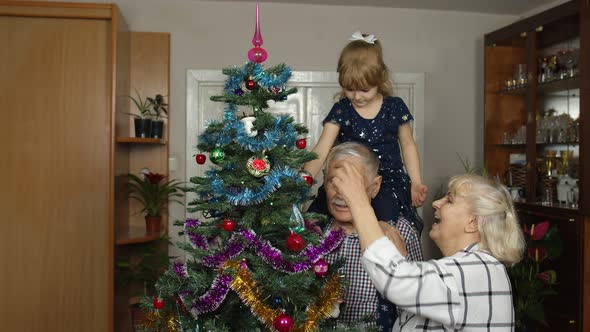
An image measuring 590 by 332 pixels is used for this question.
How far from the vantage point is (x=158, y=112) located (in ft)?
13.0

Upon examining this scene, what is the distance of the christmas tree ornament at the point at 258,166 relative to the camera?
146cm

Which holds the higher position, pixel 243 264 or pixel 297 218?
pixel 297 218

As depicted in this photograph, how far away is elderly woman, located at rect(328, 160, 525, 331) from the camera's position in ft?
3.83

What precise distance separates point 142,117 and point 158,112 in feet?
0.40

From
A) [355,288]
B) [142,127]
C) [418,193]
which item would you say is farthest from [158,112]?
[355,288]

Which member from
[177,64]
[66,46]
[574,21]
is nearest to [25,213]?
[66,46]

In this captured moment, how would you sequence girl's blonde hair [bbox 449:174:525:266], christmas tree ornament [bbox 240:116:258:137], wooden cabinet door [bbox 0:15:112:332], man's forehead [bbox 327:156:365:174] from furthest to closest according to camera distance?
wooden cabinet door [bbox 0:15:112:332], man's forehead [bbox 327:156:365:174], christmas tree ornament [bbox 240:116:258:137], girl's blonde hair [bbox 449:174:525:266]

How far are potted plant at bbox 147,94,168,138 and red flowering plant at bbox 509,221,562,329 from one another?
2494 mm

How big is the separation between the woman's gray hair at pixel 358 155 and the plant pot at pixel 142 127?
2.11m

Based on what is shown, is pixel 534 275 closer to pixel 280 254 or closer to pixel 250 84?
pixel 280 254

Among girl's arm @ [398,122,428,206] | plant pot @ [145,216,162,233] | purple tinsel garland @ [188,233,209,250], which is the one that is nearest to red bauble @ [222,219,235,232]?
purple tinsel garland @ [188,233,209,250]

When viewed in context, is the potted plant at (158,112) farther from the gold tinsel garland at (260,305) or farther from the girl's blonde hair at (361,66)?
the gold tinsel garland at (260,305)

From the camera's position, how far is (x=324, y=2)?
13.6ft

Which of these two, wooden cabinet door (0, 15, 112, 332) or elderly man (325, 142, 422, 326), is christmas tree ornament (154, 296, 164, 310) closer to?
elderly man (325, 142, 422, 326)
